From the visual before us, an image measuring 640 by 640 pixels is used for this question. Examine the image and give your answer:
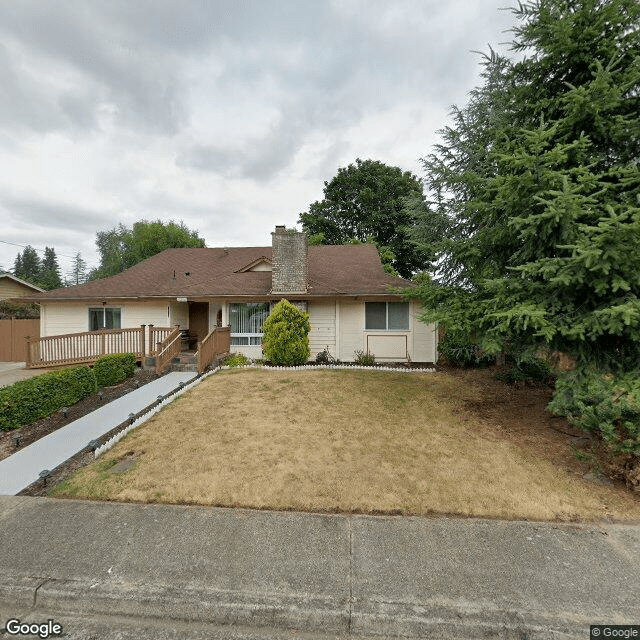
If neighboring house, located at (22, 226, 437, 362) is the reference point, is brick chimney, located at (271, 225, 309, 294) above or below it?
above

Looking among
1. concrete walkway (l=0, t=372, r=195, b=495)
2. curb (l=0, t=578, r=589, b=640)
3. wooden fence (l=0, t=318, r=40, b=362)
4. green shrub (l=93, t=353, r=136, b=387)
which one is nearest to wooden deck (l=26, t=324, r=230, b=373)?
green shrub (l=93, t=353, r=136, b=387)

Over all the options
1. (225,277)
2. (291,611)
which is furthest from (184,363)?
(291,611)

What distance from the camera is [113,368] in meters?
8.41

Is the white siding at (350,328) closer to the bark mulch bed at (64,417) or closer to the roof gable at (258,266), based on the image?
the roof gable at (258,266)

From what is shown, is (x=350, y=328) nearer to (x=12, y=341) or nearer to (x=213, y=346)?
(x=213, y=346)

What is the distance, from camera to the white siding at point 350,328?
11.4 metres

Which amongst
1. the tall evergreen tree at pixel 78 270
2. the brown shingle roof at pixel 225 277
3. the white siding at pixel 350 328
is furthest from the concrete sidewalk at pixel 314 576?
the tall evergreen tree at pixel 78 270

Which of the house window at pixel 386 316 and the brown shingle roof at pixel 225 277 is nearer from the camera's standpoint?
the house window at pixel 386 316

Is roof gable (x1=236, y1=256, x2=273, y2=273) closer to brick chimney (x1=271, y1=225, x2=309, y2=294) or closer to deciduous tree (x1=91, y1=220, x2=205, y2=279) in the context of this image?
brick chimney (x1=271, y1=225, x2=309, y2=294)

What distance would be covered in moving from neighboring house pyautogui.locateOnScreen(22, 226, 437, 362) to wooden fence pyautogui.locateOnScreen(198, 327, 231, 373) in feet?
1.73

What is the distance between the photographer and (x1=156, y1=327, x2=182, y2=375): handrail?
934cm

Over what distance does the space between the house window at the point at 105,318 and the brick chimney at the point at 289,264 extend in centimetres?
681

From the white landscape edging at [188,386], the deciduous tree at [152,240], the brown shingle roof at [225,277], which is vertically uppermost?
the deciduous tree at [152,240]

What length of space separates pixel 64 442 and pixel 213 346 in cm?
521
